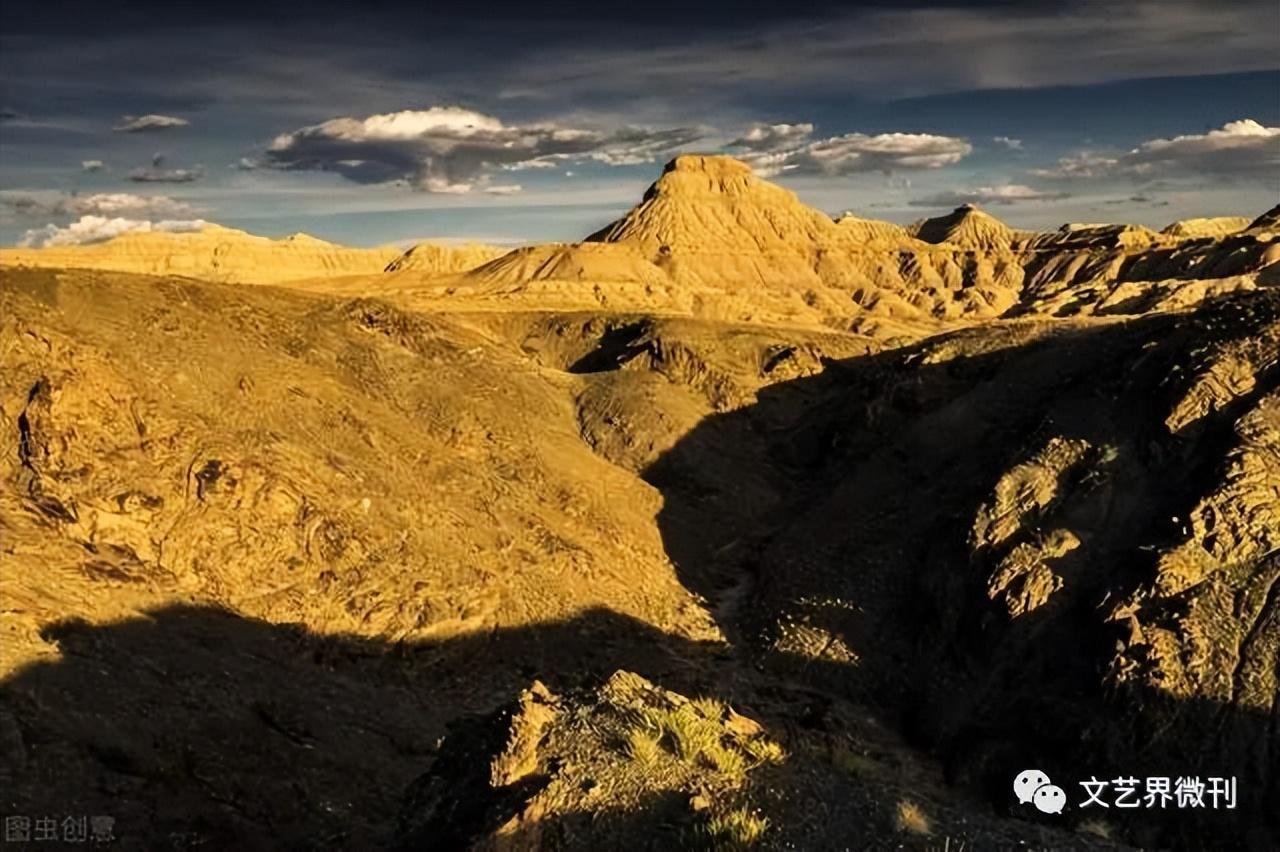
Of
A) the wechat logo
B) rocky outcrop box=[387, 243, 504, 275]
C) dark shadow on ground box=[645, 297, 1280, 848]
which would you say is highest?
rocky outcrop box=[387, 243, 504, 275]

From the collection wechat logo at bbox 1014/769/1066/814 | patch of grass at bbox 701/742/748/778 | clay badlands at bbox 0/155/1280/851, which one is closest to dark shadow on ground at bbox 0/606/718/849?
clay badlands at bbox 0/155/1280/851

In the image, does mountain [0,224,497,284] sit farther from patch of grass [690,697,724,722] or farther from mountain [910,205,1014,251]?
patch of grass [690,697,724,722]

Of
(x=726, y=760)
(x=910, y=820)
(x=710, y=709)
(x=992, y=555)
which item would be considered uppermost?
(x=726, y=760)

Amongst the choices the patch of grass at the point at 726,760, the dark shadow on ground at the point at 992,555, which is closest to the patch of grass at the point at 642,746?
the patch of grass at the point at 726,760

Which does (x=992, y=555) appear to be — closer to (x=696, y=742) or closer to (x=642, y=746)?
(x=696, y=742)

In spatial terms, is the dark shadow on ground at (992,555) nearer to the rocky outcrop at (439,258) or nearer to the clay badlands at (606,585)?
the clay badlands at (606,585)

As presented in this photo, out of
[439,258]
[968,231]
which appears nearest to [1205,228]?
[968,231]
